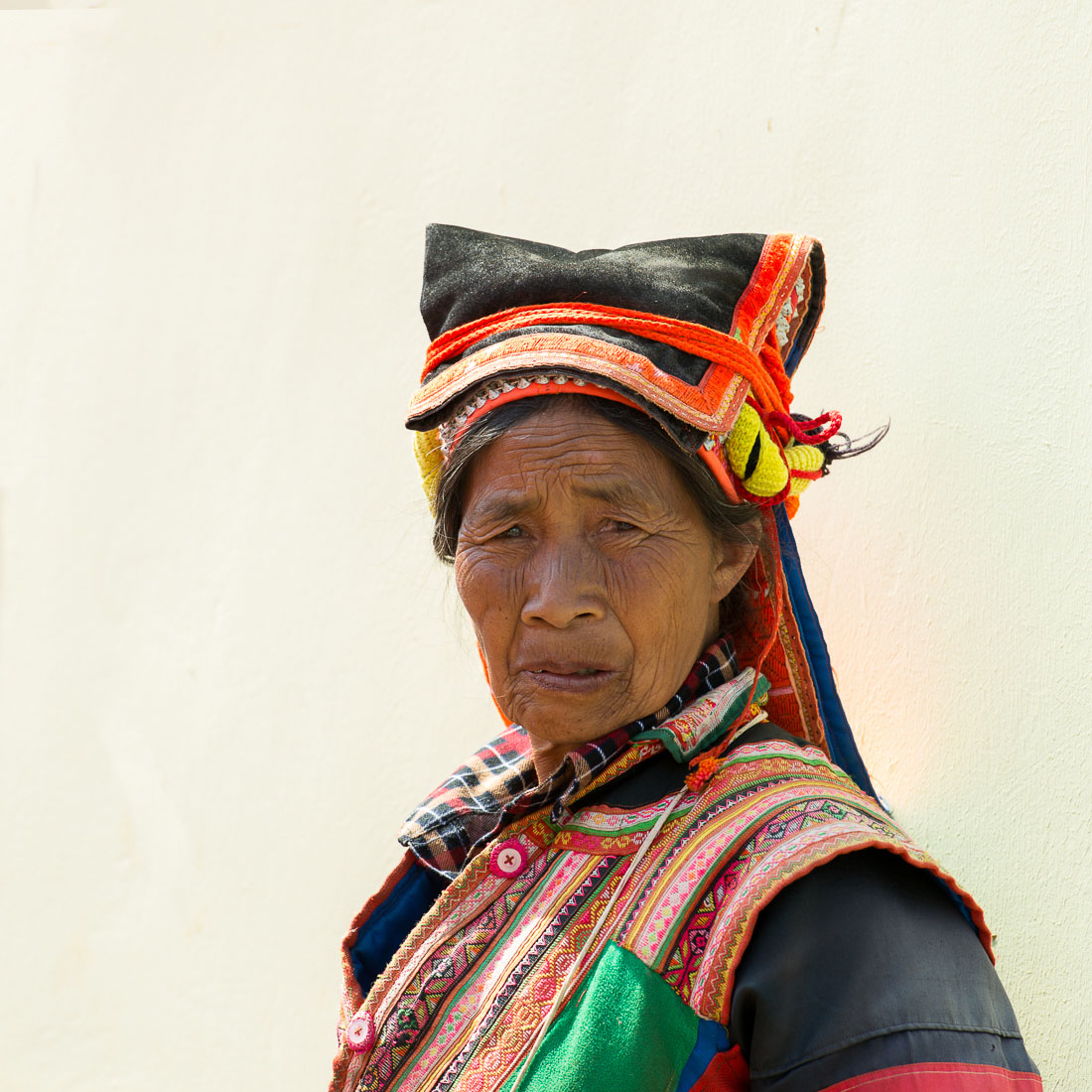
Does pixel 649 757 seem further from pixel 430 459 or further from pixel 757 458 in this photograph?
pixel 430 459

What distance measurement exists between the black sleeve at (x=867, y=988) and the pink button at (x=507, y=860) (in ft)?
1.38

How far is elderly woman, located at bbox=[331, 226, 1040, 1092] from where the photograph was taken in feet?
4.53

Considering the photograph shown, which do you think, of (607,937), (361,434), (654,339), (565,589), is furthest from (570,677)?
(361,434)

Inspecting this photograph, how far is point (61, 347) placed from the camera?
3.71 m

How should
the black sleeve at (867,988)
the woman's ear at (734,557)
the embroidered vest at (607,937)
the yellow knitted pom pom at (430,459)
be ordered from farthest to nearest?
the yellow knitted pom pom at (430,459), the woman's ear at (734,557), the embroidered vest at (607,937), the black sleeve at (867,988)

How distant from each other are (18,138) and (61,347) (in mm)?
758

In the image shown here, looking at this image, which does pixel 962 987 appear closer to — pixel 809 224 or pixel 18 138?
pixel 809 224

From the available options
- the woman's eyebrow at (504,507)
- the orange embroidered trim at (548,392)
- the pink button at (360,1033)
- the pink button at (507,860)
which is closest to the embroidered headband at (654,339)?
the orange embroidered trim at (548,392)

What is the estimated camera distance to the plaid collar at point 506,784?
173cm

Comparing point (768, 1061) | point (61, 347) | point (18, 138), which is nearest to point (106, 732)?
point (61, 347)

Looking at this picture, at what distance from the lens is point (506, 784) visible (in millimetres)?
2066

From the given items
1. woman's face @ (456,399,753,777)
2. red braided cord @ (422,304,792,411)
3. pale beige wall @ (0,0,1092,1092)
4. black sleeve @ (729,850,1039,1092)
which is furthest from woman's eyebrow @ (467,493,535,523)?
pale beige wall @ (0,0,1092,1092)

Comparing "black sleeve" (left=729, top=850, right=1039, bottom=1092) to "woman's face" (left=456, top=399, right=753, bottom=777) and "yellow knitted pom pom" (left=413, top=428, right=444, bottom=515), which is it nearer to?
"woman's face" (left=456, top=399, right=753, bottom=777)

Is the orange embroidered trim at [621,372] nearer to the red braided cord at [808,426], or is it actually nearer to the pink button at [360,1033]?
the red braided cord at [808,426]
